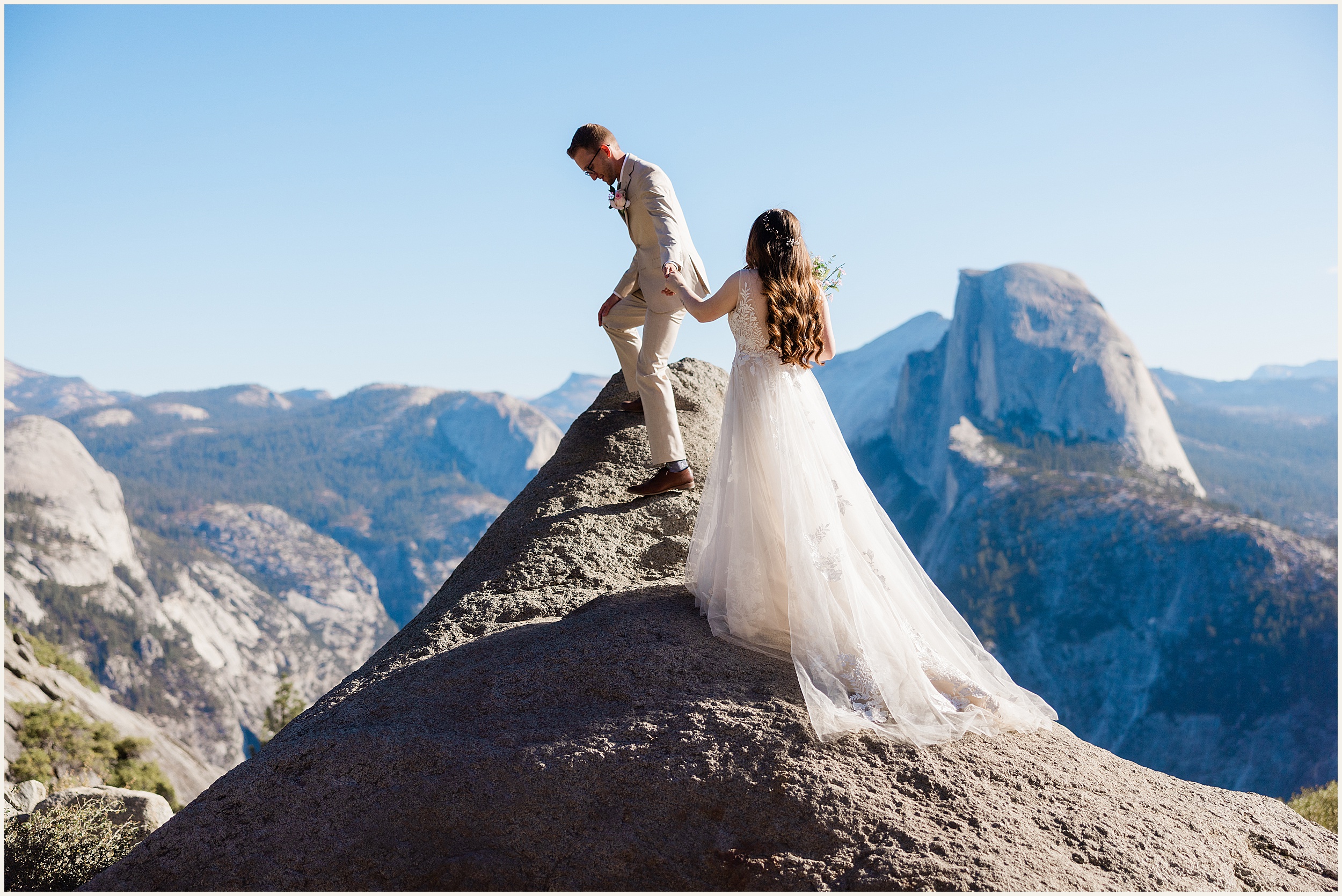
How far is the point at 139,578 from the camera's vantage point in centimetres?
11781

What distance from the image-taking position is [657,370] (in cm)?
755

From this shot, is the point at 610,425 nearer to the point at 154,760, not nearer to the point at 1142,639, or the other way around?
the point at 154,760

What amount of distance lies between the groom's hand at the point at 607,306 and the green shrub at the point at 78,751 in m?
23.7

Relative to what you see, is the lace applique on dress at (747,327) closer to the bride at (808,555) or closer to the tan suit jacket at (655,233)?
the bride at (808,555)

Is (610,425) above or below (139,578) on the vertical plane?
above

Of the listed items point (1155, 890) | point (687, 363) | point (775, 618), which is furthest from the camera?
point (687, 363)

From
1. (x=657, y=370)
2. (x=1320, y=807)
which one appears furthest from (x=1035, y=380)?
(x=657, y=370)

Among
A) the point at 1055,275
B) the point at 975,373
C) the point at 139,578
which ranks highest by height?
the point at 1055,275

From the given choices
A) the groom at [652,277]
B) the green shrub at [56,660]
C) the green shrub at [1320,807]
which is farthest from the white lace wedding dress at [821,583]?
the green shrub at [56,660]

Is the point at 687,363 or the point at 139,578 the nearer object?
the point at 687,363

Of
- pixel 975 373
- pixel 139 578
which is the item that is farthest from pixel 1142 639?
pixel 139 578

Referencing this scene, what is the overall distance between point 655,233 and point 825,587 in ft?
11.1

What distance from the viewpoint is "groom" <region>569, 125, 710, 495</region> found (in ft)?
23.3

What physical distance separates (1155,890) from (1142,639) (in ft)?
254
